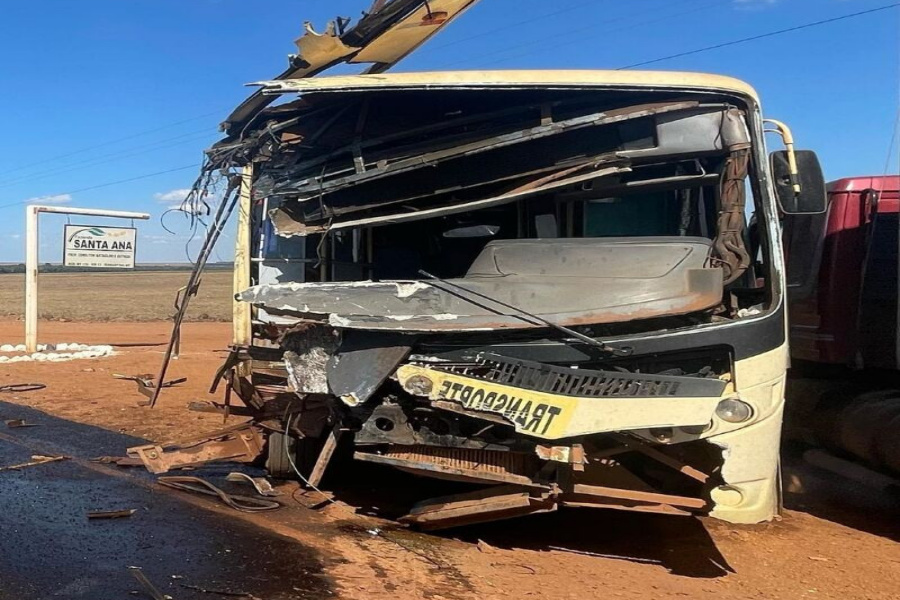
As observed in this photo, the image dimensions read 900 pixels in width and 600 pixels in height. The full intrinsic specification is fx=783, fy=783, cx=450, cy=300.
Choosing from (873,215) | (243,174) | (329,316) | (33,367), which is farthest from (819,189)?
(33,367)

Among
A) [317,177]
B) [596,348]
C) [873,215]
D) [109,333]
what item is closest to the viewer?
[596,348]

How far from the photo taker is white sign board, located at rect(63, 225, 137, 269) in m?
18.1

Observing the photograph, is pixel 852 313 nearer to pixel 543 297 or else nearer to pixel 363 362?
pixel 543 297

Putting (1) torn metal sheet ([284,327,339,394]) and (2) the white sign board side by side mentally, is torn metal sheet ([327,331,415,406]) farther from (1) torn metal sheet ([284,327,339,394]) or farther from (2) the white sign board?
(2) the white sign board

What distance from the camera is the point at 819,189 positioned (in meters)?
4.69

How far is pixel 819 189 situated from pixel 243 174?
384 centimetres

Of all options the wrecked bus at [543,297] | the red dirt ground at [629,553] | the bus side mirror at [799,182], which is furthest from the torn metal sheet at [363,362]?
the bus side mirror at [799,182]

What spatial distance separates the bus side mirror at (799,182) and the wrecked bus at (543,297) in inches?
0.5

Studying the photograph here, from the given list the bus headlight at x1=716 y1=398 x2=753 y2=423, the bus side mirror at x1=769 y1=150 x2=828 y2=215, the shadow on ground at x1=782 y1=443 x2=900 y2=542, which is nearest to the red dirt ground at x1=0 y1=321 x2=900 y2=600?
the shadow on ground at x1=782 y1=443 x2=900 y2=542

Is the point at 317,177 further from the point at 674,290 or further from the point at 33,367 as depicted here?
the point at 33,367

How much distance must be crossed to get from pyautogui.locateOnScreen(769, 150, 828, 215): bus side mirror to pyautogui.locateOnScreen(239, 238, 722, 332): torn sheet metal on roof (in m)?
0.55

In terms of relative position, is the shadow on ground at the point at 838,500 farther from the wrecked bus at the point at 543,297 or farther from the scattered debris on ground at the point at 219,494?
the scattered debris on ground at the point at 219,494

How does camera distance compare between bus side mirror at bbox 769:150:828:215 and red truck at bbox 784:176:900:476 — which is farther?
red truck at bbox 784:176:900:476

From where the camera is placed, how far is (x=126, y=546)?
14.9ft
